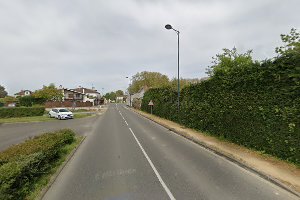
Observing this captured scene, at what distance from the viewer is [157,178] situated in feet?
25.0

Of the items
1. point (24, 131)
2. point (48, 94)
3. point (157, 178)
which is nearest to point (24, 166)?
point (157, 178)

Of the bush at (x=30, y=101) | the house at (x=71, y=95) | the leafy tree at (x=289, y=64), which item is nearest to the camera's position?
the leafy tree at (x=289, y=64)

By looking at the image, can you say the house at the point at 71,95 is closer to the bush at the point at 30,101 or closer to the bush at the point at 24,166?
the bush at the point at 30,101

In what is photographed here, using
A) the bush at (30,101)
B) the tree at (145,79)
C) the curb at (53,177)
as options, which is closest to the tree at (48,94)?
the bush at (30,101)

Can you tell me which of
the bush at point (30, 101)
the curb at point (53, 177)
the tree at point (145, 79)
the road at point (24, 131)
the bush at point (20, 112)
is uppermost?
the tree at point (145, 79)

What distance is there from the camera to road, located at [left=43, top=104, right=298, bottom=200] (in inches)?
247

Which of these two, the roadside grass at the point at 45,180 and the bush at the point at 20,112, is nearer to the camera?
the roadside grass at the point at 45,180

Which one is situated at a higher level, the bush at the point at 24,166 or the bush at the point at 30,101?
the bush at the point at 30,101

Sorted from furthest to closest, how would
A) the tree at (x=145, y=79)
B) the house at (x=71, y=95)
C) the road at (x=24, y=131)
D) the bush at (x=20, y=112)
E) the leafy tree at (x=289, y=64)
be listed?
the tree at (x=145, y=79), the house at (x=71, y=95), the bush at (x=20, y=112), the road at (x=24, y=131), the leafy tree at (x=289, y=64)

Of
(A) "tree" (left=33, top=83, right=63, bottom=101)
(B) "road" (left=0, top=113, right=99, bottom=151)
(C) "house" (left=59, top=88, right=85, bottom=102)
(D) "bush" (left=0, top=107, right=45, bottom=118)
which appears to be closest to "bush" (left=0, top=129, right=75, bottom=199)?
(B) "road" (left=0, top=113, right=99, bottom=151)

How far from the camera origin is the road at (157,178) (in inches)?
247

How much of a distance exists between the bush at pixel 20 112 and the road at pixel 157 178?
33422mm

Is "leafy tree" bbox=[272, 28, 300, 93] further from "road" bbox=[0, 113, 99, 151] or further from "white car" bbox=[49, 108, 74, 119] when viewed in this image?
"white car" bbox=[49, 108, 74, 119]

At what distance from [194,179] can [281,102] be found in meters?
5.04
